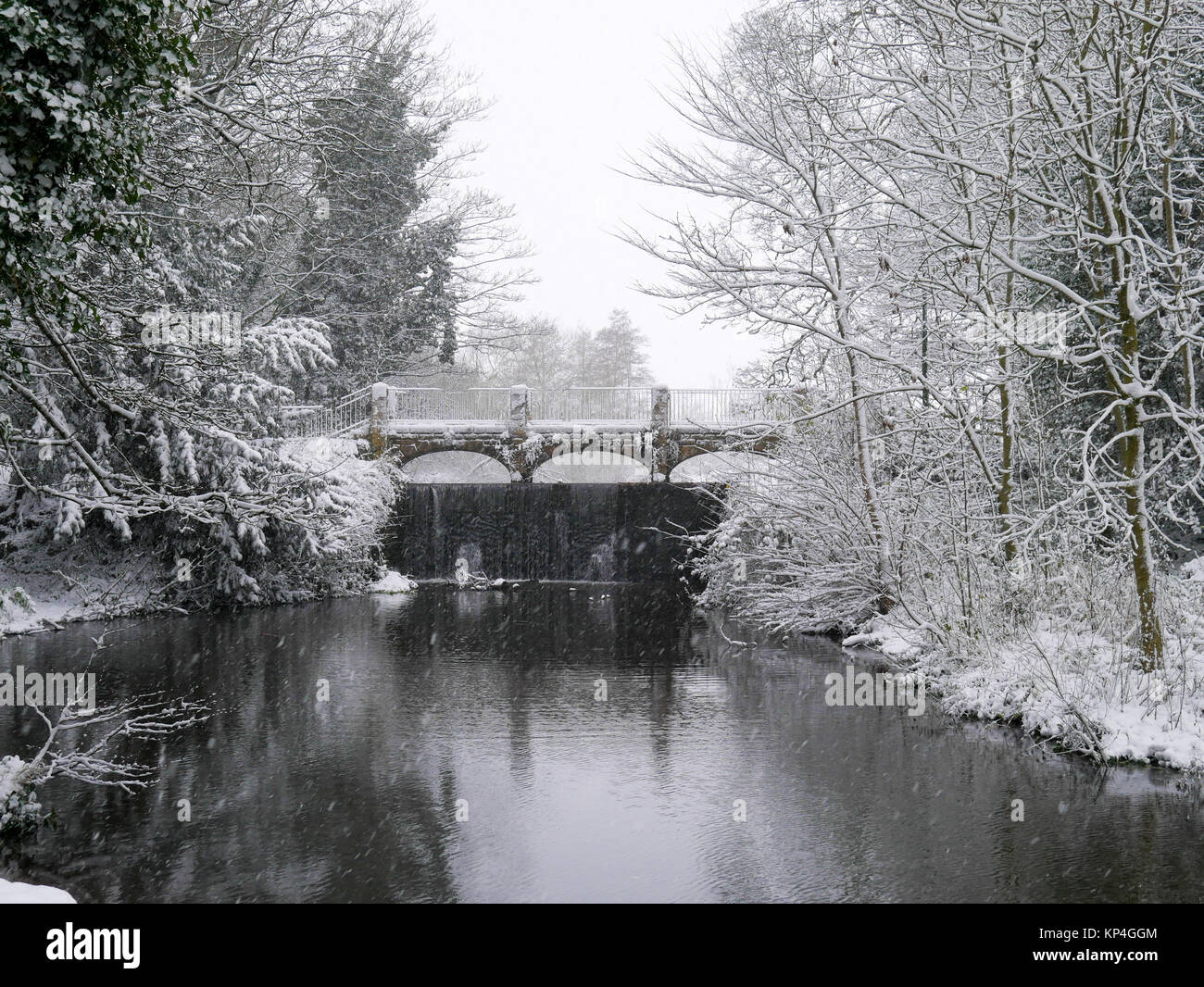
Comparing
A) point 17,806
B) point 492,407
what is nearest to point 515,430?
point 492,407

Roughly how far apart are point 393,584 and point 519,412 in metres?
6.18

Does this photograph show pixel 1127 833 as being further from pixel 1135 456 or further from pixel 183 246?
pixel 183 246

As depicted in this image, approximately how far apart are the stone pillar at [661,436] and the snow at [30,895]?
2124 cm

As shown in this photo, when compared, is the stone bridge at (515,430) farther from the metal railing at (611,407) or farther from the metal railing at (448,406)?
the metal railing at (611,407)

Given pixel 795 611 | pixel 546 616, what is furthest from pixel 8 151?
pixel 546 616

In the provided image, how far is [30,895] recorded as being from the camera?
16.2ft

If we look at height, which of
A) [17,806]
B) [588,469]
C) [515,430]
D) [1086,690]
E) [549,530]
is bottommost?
[17,806]

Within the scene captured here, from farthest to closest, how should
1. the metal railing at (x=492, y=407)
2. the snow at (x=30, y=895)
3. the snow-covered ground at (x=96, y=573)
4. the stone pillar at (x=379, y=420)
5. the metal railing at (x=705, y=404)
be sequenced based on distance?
the metal railing at (x=705, y=404) → the metal railing at (x=492, y=407) → the stone pillar at (x=379, y=420) → the snow-covered ground at (x=96, y=573) → the snow at (x=30, y=895)

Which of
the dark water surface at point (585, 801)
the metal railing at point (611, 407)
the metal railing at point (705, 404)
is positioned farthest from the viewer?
the metal railing at point (611, 407)

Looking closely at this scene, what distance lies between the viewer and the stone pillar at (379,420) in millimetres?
25500

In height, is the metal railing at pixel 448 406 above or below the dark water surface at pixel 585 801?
above

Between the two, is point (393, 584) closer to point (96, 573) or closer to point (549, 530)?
point (549, 530)

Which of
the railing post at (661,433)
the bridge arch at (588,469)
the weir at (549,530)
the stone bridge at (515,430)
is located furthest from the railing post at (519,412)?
the bridge arch at (588,469)

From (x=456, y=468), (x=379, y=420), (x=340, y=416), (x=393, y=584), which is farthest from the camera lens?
(x=456, y=468)
